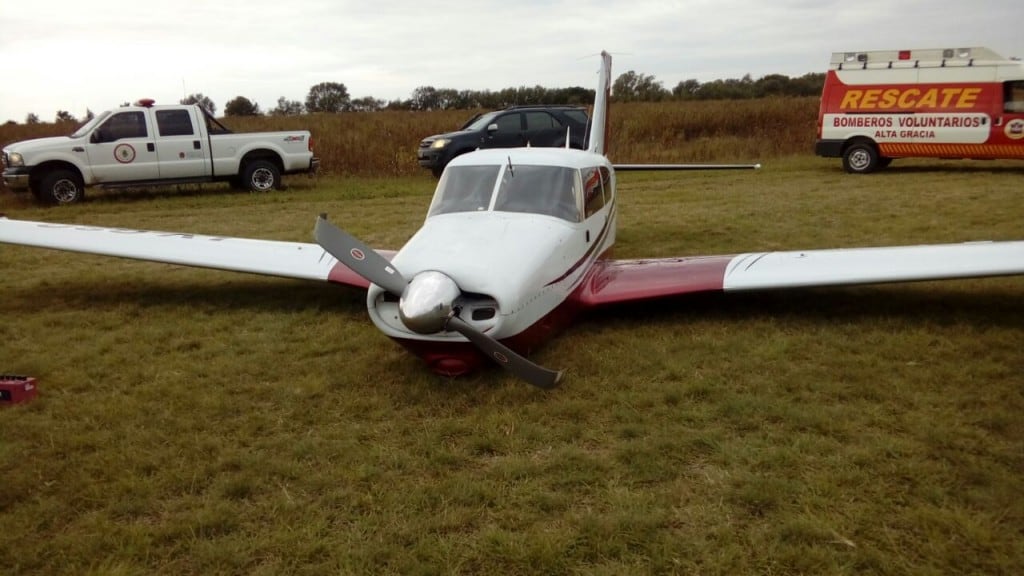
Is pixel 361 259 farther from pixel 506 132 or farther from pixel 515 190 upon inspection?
pixel 506 132

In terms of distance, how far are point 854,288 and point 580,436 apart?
4.38m

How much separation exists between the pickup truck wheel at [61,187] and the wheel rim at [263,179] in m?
3.61

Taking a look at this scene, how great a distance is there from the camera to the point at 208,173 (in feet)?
54.9

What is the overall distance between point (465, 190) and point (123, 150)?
1276 centimetres

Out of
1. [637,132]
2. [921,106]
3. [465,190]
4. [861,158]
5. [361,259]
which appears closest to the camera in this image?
[361,259]

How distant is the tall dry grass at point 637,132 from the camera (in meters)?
22.2

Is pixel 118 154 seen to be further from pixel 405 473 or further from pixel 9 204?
pixel 405 473

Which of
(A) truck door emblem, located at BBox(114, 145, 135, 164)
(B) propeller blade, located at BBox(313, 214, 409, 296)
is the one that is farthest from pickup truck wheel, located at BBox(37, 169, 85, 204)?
(B) propeller blade, located at BBox(313, 214, 409, 296)

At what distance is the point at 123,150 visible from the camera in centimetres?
1585

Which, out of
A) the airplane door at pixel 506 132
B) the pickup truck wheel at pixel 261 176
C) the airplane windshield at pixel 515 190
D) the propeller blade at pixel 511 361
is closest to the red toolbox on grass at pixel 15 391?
the propeller blade at pixel 511 361

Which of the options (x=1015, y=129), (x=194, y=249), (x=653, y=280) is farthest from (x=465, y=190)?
(x=1015, y=129)

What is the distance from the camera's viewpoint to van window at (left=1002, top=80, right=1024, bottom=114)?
1634 centimetres

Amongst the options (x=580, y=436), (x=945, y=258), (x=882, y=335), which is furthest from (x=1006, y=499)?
(x=945, y=258)

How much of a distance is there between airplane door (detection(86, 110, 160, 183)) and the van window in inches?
763
